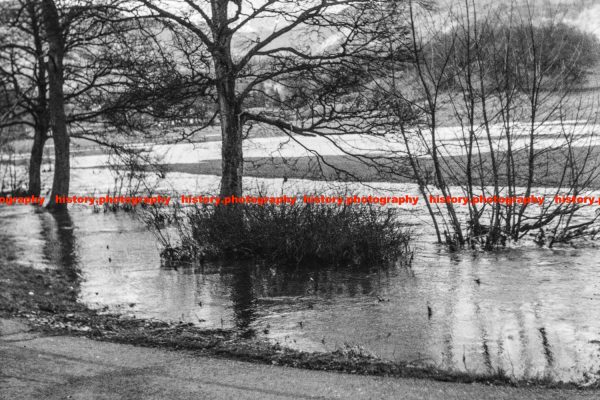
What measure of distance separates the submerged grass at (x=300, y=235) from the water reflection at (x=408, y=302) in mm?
394

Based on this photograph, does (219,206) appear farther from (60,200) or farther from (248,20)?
(60,200)

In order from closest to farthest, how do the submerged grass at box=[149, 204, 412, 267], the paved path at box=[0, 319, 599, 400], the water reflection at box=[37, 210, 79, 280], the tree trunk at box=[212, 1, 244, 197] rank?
the paved path at box=[0, 319, 599, 400] < the submerged grass at box=[149, 204, 412, 267] < the water reflection at box=[37, 210, 79, 280] < the tree trunk at box=[212, 1, 244, 197]

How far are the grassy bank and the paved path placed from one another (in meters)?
0.30

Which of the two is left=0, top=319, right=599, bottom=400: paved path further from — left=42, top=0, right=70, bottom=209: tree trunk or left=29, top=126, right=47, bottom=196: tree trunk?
left=29, top=126, right=47, bottom=196: tree trunk

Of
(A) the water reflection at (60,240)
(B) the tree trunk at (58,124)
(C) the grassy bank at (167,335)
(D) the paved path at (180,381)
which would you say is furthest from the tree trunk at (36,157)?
(D) the paved path at (180,381)

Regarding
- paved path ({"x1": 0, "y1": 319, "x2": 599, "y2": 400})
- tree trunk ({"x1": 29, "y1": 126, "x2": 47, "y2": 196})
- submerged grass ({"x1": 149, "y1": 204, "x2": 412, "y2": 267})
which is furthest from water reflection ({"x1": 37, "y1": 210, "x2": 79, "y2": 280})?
paved path ({"x1": 0, "y1": 319, "x2": 599, "y2": 400})

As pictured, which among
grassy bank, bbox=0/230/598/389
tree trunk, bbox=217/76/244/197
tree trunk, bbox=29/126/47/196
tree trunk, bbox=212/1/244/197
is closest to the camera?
grassy bank, bbox=0/230/598/389

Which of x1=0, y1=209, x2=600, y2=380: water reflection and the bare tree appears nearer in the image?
x1=0, y1=209, x2=600, y2=380: water reflection

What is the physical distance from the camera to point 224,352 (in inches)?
301

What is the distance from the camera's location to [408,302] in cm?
1086

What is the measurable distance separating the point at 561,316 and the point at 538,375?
298 cm

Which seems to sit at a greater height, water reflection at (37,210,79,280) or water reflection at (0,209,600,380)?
water reflection at (37,210,79,280)

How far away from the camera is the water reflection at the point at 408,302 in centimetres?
815

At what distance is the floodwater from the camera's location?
8.12m
